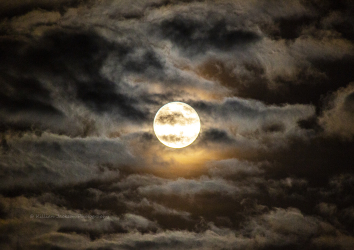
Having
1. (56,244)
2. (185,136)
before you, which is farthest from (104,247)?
(185,136)

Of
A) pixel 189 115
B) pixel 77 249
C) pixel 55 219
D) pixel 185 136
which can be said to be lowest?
pixel 77 249

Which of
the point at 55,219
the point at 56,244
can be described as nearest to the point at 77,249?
the point at 56,244

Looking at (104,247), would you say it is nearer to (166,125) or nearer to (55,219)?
(55,219)

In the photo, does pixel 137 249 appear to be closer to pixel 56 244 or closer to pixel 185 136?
pixel 56 244

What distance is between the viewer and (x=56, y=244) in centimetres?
3659

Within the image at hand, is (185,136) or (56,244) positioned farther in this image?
(56,244)

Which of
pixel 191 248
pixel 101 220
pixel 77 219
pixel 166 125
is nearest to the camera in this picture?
pixel 166 125

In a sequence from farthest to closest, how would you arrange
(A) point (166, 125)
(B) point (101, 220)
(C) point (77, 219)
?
(C) point (77, 219)
(B) point (101, 220)
(A) point (166, 125)

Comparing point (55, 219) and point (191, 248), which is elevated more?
point (55, 219)

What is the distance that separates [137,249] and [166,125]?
2573 centimetres

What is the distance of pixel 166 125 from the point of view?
2080cm

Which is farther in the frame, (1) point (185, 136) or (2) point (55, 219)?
A: (2) point (55, 219)

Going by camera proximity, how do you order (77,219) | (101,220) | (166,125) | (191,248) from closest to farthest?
(166,125), (191,248), (101,220), (77,219)

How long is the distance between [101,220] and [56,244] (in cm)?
711
